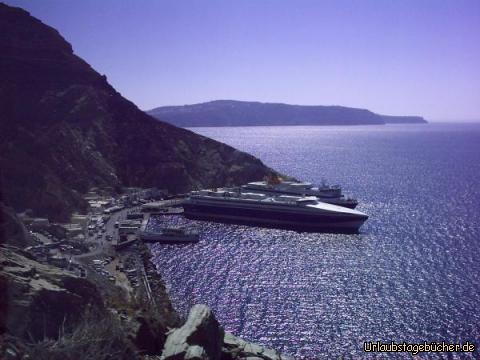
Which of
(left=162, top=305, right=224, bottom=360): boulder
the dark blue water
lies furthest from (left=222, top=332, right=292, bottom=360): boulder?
the dark blue water

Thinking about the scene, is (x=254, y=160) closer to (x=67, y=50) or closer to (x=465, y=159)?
(x=67, y=50)

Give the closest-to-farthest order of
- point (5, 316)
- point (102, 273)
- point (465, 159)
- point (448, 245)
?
point (5, 316)
point (102, 273)
point (448, 245)
point (465, 159)

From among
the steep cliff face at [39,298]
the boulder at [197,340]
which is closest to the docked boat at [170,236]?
the steep cliff face at [39,298]

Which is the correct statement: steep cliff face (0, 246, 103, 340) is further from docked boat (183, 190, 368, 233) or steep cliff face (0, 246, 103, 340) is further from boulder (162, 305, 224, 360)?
docked boat (183, 190, 368, 233)

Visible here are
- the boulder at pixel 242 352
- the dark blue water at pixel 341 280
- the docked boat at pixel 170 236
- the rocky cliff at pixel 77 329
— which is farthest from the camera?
the docked boat at pixel 170 236

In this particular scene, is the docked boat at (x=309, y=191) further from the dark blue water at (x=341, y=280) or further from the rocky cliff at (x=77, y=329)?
the rocky cliff at (x=77, y=329)

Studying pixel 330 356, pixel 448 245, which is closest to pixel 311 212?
pixel 448 245
